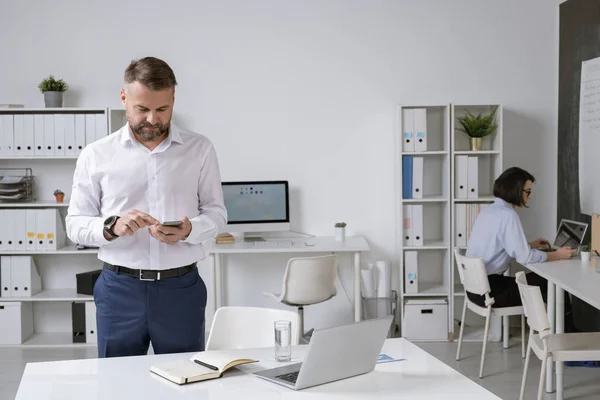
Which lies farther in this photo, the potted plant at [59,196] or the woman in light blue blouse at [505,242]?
the potted plant at [59,196]

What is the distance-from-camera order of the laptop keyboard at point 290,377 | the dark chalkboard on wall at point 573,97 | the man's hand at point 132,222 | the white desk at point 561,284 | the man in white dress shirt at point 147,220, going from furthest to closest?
1. the dark chalkboard on wall at point 573,97
2. the white desk at point 561,284
3. the man in white dress shirt at point 147,220
4. the man's hand at point 132,222
5. the laptop keyboard at point 290,377

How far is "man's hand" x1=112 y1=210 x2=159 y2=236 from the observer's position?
Answer: 2.46 m

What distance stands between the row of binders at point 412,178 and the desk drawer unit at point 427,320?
0.82 meters

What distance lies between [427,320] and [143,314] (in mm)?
3427

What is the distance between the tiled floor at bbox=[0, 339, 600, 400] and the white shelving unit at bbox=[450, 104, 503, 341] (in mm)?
228

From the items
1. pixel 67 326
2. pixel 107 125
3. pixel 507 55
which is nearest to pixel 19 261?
pixel 67 326

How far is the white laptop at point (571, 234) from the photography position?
16.1 feet

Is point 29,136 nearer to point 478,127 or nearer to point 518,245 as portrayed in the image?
point 478,127

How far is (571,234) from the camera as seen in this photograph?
16.4ft

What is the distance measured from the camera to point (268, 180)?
5922mm

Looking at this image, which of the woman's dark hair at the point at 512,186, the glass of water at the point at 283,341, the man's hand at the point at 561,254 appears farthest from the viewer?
the woman's dark hair at the point at 512,186

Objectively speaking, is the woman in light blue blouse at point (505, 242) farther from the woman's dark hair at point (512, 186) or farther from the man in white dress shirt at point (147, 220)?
the man in white dress shirt at point (147, 220)

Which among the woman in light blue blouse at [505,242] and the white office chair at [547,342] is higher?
the woman in light blue blouse at [505,242]

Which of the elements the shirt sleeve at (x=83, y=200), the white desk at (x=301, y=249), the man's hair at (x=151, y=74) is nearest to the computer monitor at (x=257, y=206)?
the white desk at (x=301, y=249)
